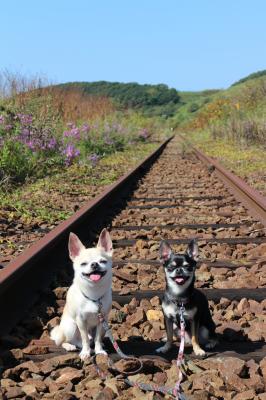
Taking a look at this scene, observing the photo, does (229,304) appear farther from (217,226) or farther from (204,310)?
(217,226)

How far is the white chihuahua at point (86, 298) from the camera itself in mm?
2812

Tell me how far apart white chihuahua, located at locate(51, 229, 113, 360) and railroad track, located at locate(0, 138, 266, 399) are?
11 centimetres

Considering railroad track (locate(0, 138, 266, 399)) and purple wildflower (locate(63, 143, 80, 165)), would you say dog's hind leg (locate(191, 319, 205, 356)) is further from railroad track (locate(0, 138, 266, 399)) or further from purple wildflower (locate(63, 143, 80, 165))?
purple wildflower (locate(63, 143, 80, 165))

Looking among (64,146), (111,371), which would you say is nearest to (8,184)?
(64,146)

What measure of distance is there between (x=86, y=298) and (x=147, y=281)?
143cm

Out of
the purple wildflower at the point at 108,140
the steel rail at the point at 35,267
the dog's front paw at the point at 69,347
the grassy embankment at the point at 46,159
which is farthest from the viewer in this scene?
the purple wildflower at the point at 108,140

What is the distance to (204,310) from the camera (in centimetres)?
308

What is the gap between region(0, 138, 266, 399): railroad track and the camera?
9.81ft

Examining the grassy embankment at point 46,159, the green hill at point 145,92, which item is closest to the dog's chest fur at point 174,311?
the grassy embankment at point 46,159

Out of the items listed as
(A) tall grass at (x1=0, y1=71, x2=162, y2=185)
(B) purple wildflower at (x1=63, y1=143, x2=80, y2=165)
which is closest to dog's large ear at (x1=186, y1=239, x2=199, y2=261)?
(A) tall grass at (x1=0, y1=71, x2=162, y2=185)

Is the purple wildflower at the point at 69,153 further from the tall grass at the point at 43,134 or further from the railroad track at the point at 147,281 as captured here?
the railroad track at the point at 147,281

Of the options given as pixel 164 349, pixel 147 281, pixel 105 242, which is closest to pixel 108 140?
pixel 147 281

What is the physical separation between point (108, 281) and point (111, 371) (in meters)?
0.43

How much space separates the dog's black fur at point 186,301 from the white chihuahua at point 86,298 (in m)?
0.30
